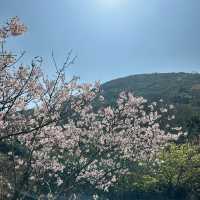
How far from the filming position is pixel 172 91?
116 meters

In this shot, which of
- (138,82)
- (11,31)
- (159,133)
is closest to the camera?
(11,31)

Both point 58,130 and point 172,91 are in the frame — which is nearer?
point 58,130

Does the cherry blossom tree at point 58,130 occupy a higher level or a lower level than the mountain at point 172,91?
lower

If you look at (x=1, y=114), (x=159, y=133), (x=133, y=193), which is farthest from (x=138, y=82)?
(x=1, y=114)

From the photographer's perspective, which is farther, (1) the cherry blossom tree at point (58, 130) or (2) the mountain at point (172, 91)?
(2) the mountain at point (172, 91)

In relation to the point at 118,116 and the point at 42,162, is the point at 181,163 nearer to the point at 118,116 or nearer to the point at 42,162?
the point at 118,116

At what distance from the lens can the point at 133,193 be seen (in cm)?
4356

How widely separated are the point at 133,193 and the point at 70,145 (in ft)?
85.2

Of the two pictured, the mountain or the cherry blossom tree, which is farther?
the mountain

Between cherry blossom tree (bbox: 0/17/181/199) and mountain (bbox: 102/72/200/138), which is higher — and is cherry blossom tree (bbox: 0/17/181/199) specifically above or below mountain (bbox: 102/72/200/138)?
below

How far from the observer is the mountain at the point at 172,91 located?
68.4 m

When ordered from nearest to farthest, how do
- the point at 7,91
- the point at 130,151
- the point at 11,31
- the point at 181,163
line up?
the point at 11,31
the point at 7,91
the point at 130,151
the point at 181,163

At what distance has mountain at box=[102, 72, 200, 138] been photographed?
2691 inches

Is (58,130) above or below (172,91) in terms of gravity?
below
